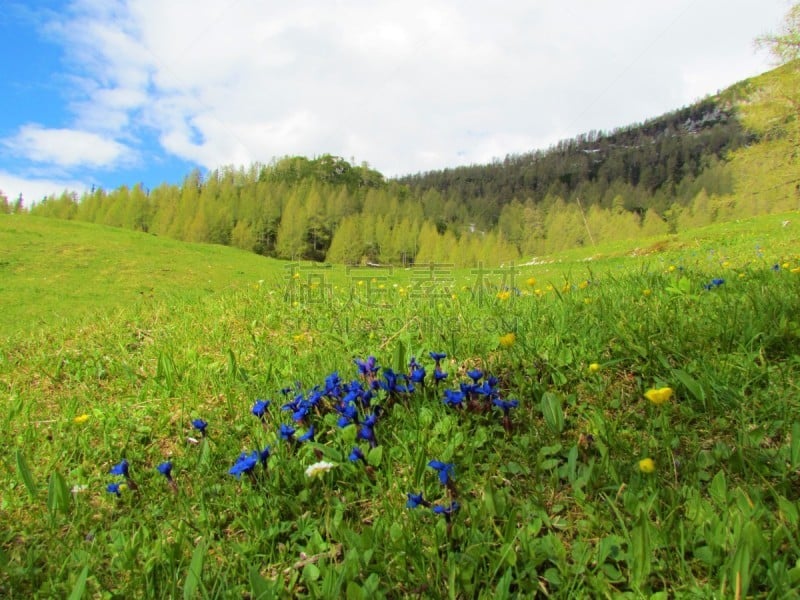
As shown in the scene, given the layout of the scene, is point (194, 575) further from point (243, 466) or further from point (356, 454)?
point (356, 454)

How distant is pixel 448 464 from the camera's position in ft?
5.41

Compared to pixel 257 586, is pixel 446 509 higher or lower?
higher

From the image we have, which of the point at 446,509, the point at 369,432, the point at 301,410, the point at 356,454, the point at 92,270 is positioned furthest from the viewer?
the point at 92,270

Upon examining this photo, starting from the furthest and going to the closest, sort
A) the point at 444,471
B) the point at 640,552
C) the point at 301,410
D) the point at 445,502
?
the point at 301,410 → the point at 445,502 → the point at 444,471 → the point at 640,552

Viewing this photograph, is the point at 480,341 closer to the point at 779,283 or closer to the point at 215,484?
the point at 215,484

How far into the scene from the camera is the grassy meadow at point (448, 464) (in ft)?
4.26

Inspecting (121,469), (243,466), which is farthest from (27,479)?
(243,466)

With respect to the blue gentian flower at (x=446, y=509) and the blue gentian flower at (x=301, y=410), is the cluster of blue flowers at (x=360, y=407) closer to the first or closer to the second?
the blue gentian flower at (x=301, y=410)

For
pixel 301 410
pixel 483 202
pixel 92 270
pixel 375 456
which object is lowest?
pixel 375 456

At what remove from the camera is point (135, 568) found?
4.86 feet

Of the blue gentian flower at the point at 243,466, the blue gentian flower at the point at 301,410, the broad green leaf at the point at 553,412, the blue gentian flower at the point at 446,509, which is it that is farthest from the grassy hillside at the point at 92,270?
the blue gentian flower at the point at 446,509

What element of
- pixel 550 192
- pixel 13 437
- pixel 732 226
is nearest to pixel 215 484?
pixel 13 437

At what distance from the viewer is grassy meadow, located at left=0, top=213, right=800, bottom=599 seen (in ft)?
4.26

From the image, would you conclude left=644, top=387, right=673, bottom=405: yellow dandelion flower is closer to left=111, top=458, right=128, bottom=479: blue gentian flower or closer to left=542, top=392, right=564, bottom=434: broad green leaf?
left=542, top=392, right=564, bottom=434: broad green leaf
